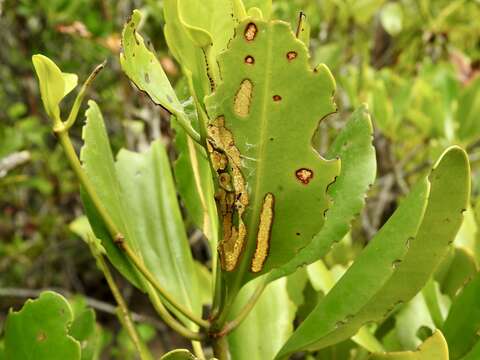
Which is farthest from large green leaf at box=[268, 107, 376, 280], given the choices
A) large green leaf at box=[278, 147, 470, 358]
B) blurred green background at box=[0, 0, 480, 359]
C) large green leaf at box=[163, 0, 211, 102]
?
blurred green background at box=[0, 0, 480, 359]

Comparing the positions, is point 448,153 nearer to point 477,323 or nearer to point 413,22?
point 477,323

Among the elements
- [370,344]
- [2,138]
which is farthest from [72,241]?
[370,344]

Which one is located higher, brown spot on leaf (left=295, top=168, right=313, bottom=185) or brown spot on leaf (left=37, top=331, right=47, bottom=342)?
brown spot on leaf (left=295, top=168, right=313, bottom=185)

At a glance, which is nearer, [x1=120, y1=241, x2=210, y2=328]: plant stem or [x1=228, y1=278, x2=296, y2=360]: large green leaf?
[x1=120, y1=241, x2=210, y2=328]: plant stem

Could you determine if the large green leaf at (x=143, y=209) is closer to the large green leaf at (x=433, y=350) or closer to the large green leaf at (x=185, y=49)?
the large green leaf at (x=185, y=49)

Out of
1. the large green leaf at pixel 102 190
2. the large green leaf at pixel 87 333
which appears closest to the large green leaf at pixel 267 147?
the large green leaf at pixel 102 190

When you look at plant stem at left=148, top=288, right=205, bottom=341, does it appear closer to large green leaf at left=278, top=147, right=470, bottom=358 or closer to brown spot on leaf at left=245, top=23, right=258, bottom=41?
large green leaf at left=278, top=147, right=470, bottom=358
